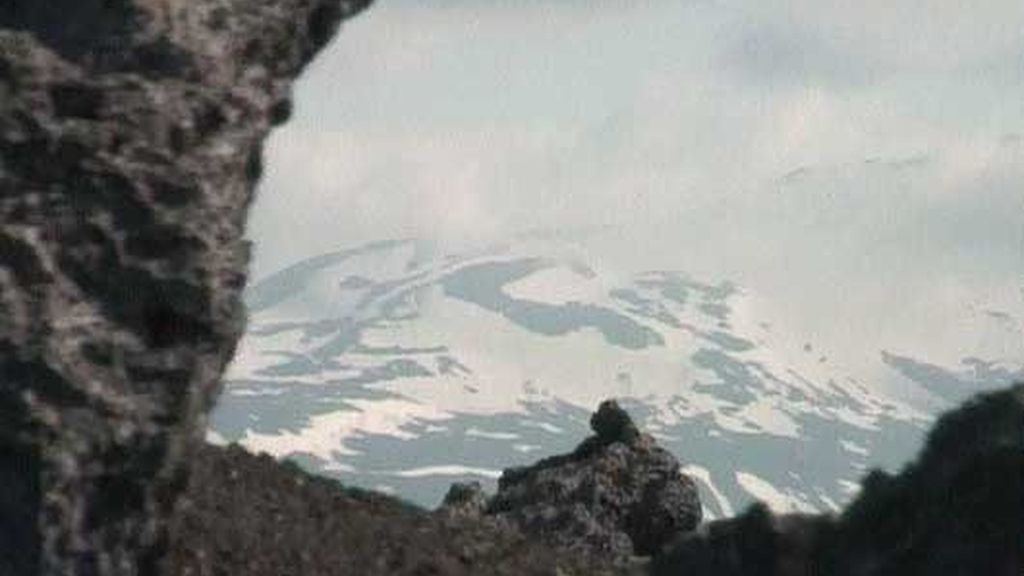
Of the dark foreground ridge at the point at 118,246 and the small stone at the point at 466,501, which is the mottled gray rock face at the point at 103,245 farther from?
the small stone at the point at 466,501

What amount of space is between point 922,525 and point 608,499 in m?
25.2

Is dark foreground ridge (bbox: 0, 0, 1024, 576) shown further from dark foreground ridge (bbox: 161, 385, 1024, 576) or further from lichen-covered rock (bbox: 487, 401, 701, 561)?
lichen-covered rock (bbox: 487, 401, 701, 561)

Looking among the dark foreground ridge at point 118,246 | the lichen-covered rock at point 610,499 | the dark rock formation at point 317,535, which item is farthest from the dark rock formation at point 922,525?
the lichen-covered rock at point 610,499

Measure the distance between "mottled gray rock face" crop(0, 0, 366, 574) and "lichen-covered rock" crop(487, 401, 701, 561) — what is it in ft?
58.8

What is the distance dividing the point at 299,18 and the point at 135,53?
215 cm

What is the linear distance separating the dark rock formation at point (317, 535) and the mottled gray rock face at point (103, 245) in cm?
553

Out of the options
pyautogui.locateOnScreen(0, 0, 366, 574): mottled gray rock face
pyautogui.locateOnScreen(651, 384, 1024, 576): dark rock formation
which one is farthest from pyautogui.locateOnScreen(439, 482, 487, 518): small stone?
pyautogui.locateOnScreen(651, 384, 1024, 576): dark rock formation

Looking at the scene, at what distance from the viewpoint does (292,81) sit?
2433 centimetres

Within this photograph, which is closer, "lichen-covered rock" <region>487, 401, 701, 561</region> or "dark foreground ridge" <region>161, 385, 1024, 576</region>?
"dark foreground ridge" <region>161, 385, 1024, 576</region>

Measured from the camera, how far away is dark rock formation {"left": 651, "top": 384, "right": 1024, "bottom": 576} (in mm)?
17281

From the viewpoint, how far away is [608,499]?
141ft

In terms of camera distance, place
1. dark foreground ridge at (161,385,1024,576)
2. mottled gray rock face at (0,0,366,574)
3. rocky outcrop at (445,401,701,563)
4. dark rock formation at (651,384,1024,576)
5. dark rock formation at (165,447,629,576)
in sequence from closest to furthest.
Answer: dark rock formation at (651,384,1024,576) → dark foreground ridge at (161,385,1024,576) → mottled gray rock face at (0,0,366,574) → dark rock formation at (165,447,629,576) → rocky outcrop at (445,401,701,563)

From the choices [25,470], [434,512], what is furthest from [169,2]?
[434,512]

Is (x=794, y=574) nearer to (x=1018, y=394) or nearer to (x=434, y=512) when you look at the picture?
(x=1018, y=394)
